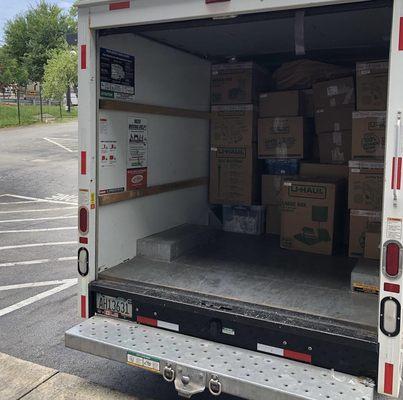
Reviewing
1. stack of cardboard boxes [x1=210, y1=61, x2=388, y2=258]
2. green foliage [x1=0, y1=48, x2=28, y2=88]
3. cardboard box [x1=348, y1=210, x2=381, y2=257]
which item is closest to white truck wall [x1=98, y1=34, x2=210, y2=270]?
stack of cardboard boxes [x1=210, y1=61, x2=388, y2=258]

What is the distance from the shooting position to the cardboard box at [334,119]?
4.76 m

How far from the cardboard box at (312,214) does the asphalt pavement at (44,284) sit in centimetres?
155

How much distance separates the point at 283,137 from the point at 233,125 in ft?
1.70

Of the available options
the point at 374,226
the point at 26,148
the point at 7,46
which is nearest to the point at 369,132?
the point at 374,226

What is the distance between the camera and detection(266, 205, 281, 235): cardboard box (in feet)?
17.0

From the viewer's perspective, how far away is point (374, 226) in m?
4.08

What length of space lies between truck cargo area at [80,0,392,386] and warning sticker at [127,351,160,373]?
30cm

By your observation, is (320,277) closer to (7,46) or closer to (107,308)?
(107,308)

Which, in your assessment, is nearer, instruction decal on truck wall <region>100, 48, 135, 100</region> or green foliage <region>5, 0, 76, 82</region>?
instruction decal on truck wall <region>100, 48, 135, 100</region>

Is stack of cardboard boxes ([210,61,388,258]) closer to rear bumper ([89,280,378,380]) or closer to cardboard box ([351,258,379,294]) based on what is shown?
cardboard box ([351,258,379,294])

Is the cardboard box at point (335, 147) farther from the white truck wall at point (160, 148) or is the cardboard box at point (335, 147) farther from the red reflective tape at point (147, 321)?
the red reflective tape at point (147, 321)

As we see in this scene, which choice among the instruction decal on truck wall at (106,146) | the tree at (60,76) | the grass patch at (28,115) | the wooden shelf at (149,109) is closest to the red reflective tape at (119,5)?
the wooden shelf at (149,109)

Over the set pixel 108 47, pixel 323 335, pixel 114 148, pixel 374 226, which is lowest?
pixel 323 335

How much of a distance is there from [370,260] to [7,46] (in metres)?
44.9
